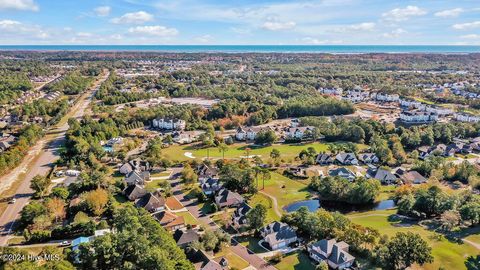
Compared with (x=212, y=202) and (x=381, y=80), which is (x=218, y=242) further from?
(x=381, y=80)

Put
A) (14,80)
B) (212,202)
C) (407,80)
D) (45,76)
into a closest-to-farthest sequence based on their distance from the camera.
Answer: (212,202) < (14,80) < (407,80) < (45,76)

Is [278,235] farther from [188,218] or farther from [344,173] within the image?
[344,173]

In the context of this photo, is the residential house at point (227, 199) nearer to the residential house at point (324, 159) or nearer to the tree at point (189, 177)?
the tree at point (189, 177)

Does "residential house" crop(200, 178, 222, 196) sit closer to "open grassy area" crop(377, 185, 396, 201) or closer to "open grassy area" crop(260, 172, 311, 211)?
"open grassy area" crop(260, 172, 311, 211)

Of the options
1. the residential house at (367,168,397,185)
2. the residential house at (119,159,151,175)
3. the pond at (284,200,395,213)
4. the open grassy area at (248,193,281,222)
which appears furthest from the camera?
the residential house at (119,159,151,175)

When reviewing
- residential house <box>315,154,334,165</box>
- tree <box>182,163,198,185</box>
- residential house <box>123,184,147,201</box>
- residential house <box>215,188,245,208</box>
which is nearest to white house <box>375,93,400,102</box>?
residential house <box>315,154,334,165</box>

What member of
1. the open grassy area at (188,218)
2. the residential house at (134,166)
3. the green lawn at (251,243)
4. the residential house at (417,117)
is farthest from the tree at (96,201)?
the residential house at (417,117)

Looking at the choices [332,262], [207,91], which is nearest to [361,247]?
[332,262]
